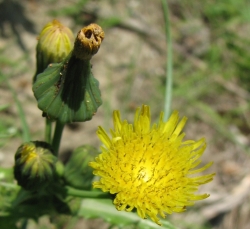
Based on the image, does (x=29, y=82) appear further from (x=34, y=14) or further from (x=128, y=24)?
(x=128, y=24)

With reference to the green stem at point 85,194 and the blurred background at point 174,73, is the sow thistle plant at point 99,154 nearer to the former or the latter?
the green stem at point 85,194

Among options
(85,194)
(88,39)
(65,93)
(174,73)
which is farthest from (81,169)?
(174,73)

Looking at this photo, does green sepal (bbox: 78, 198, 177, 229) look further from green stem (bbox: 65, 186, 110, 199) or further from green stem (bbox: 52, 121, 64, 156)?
green stem (bbox: 52, 121, 64, 156)

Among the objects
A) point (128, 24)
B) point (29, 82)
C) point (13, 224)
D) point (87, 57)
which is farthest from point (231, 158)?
point (87, 57)

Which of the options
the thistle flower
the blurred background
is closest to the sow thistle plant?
the thistle flower

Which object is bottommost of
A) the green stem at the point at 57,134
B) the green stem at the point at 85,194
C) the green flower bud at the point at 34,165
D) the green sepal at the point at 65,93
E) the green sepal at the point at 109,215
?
the green sepal at the point at 109,215

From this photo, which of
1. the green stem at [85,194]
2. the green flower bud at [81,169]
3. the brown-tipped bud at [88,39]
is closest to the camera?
the brown-tipped bud at [88,39]

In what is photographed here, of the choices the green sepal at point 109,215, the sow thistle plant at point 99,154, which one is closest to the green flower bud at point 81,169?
the sow thistle plant at point 99,154

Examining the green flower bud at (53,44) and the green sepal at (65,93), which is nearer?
the green sepal at (65,93)
